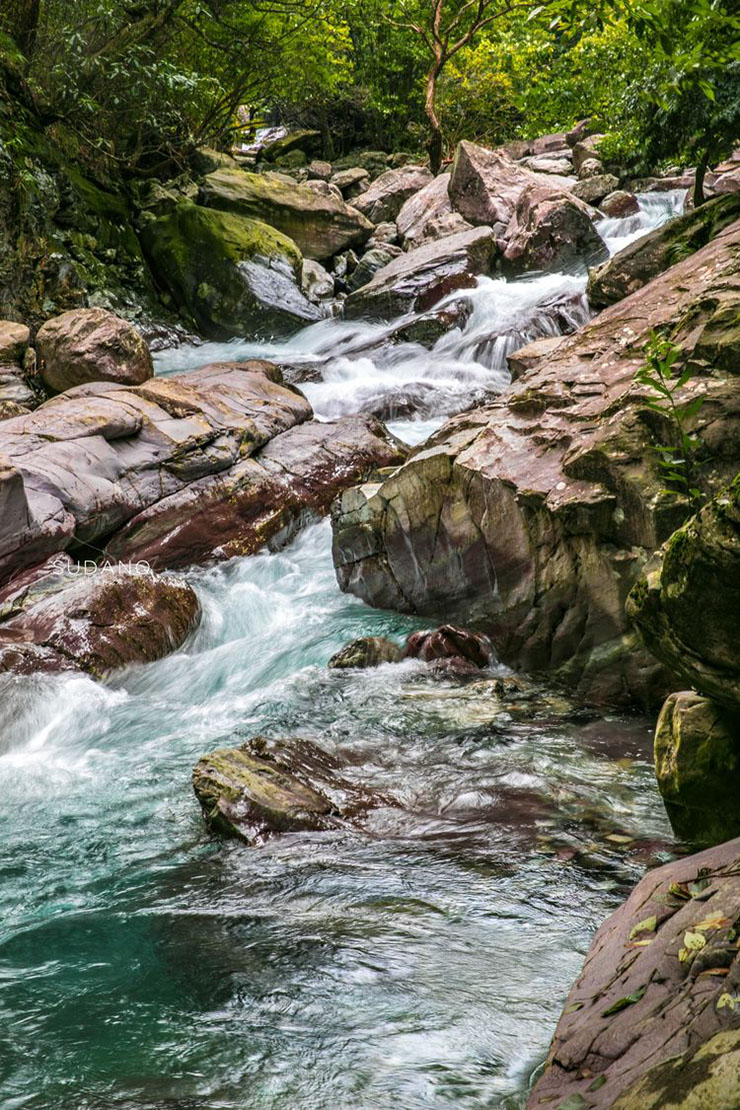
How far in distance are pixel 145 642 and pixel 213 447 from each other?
3391mm

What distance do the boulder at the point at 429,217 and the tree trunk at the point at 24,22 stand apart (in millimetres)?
8834

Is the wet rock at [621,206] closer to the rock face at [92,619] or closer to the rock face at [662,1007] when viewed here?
the rock face at [92,619]

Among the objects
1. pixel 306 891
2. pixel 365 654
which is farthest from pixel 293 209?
pixel 306 891

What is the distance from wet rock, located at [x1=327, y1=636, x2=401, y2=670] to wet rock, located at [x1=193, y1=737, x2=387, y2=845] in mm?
1887

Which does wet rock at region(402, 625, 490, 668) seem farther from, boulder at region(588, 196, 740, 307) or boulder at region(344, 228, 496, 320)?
boulder at region(344, 228, 496, 320)

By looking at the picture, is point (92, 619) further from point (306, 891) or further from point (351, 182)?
point (351, 182)

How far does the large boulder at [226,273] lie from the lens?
57.1 ft

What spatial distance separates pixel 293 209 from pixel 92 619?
51.0 feet

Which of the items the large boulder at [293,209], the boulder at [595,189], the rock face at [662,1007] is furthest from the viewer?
the boulder at [595,189]

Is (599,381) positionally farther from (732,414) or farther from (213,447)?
(213,447)

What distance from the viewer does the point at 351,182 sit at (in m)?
26.0

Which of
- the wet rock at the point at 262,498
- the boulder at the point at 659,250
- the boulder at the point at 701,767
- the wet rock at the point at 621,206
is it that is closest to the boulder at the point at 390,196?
the wet rock at the point at 621,206

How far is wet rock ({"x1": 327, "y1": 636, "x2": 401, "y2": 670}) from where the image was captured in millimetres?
7059

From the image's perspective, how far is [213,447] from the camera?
1027 centimetres
